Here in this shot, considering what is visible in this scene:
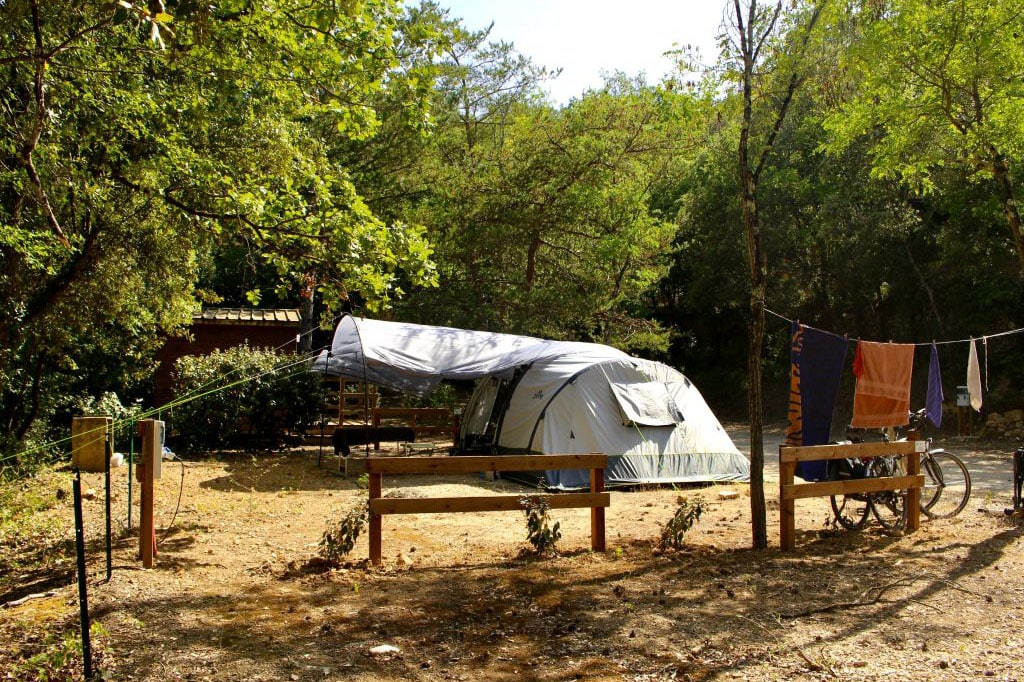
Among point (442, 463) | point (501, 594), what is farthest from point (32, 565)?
point (501, 594)

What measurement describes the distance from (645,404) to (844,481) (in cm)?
442

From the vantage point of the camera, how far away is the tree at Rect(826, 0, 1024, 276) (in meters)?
8.88

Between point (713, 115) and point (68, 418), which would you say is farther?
point (68, 418)

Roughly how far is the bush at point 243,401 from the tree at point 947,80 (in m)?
9.04

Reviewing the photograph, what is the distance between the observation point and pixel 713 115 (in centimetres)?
749

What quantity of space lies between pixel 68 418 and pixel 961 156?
1589 cm

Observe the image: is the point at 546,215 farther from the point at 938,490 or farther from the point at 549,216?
the point at 938,490

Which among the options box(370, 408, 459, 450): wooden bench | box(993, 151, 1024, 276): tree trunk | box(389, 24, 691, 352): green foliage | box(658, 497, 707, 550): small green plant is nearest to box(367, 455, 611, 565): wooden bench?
box(658, 497, 707, 550): small green plant

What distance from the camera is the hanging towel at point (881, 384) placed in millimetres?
8148

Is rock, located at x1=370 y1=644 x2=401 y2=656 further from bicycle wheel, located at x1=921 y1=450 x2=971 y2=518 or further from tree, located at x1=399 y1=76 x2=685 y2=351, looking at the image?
tree, located at x1=399 y1=76 x2=685 y2=351

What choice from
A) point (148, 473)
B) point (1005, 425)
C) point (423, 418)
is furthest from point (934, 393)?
point (423, 418)

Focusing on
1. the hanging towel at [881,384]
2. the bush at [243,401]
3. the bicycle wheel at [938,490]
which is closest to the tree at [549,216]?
the bush at [243,401]

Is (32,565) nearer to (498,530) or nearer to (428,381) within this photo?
(498,530)

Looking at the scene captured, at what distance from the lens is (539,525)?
629cm
